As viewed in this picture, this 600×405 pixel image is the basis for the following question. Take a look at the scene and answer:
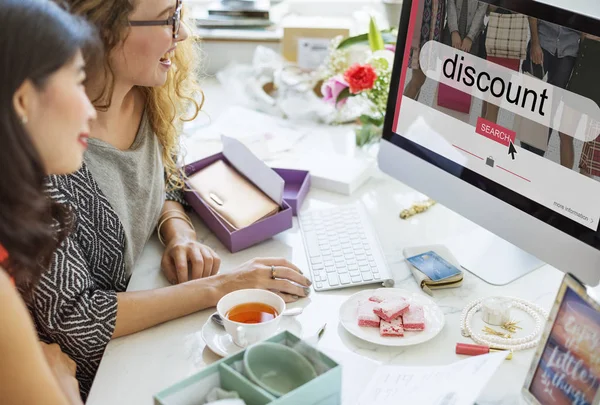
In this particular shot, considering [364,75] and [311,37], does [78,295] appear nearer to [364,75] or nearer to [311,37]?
[364,75]

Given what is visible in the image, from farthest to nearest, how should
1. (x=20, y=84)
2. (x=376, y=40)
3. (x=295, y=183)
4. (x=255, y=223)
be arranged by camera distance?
(x=376, y=40), (x=295, y=183), (x=255, y=223), (x=20, y=84)

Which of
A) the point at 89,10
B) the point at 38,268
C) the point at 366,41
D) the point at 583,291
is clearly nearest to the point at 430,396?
the point at 583,291

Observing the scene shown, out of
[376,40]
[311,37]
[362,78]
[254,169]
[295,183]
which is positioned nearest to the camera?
[254,169]

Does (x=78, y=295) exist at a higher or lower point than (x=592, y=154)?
lower

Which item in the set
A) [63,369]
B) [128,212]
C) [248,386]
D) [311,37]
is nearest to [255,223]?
[128,212]

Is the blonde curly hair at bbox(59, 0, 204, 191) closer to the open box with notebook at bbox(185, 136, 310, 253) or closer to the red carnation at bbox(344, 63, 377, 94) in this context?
the open box with notebook at bbox(185, 136, 310, 253)

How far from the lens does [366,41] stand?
2.08m


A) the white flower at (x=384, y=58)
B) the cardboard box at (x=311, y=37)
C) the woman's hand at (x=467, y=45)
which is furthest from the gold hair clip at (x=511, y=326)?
the cardboard box at (x=311, y=37)

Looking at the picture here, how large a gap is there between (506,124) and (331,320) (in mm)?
448

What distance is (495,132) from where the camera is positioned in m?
1.28

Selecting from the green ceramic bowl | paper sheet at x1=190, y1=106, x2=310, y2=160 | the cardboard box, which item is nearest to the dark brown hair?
the green ceramic bowl

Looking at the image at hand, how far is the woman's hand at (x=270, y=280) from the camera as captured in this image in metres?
1.30

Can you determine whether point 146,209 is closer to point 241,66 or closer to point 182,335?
point 182,335

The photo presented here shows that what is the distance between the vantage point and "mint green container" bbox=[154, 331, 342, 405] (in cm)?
92
